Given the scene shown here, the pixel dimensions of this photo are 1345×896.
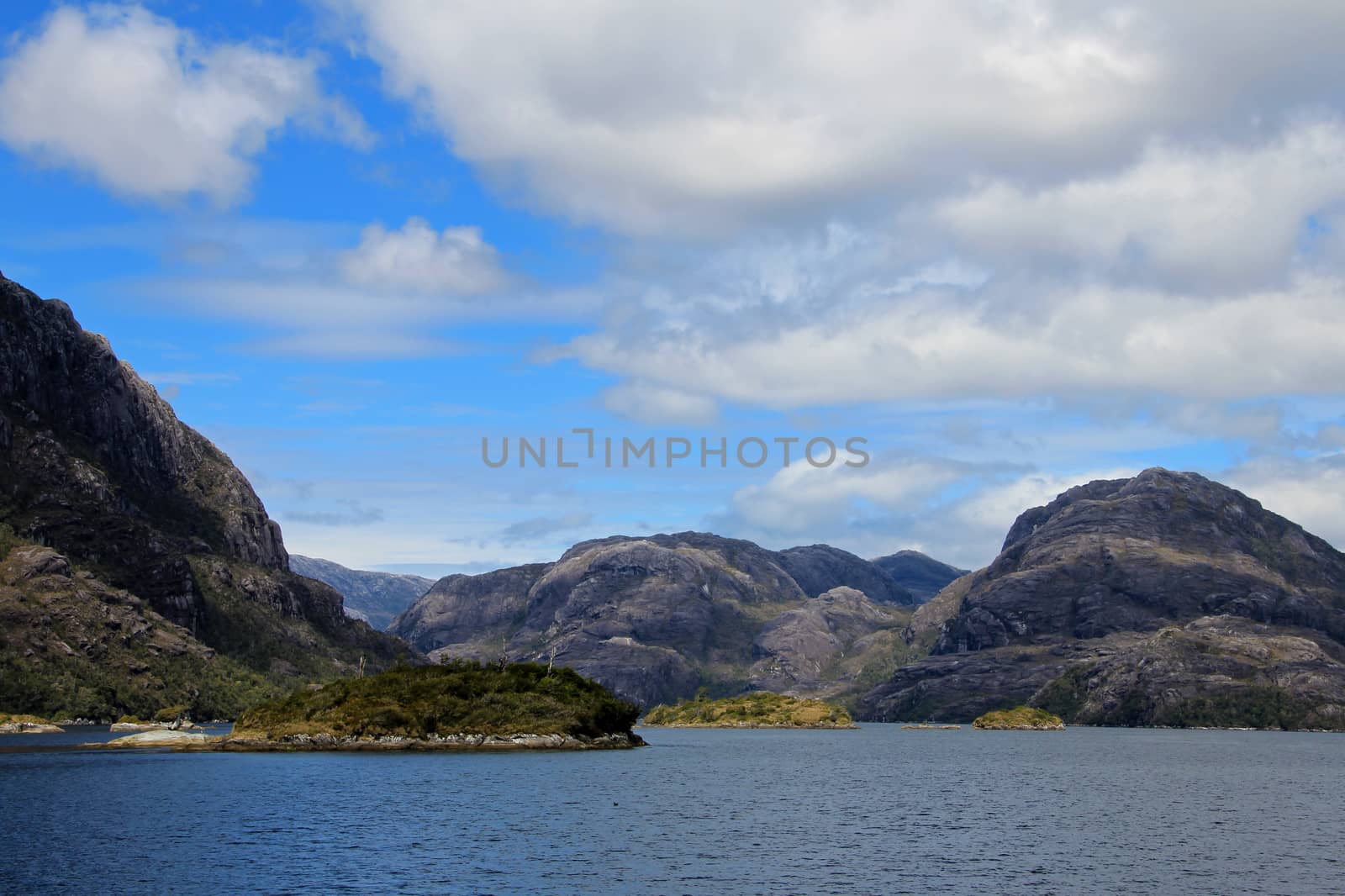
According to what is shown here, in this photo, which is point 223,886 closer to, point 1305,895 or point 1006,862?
point 1006,862

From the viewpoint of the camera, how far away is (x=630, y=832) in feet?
341

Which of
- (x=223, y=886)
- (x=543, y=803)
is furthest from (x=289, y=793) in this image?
(x=223, y=886)

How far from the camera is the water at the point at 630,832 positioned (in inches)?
3155

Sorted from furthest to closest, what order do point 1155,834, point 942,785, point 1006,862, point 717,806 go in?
point 942,785 → point 717,806 → point 1155,834 → point 1006,862

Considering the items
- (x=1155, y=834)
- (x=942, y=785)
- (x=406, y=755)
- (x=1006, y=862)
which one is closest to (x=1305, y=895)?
(x=1006, y=862)

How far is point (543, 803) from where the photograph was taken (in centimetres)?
12488

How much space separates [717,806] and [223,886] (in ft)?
205

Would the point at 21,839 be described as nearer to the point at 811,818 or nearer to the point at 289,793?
the point at 289,793

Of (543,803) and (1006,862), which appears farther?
(543,803)

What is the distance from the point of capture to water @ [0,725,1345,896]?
80.1 meters

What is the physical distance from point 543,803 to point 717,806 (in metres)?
18.6

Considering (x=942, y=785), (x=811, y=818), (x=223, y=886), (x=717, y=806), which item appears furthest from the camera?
(x=942, y=785)

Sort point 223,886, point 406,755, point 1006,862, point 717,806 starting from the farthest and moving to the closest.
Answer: point 406,755 < point 717,806 < point 1006,862 < point 223,886

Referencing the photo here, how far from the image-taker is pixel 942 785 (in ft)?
533
